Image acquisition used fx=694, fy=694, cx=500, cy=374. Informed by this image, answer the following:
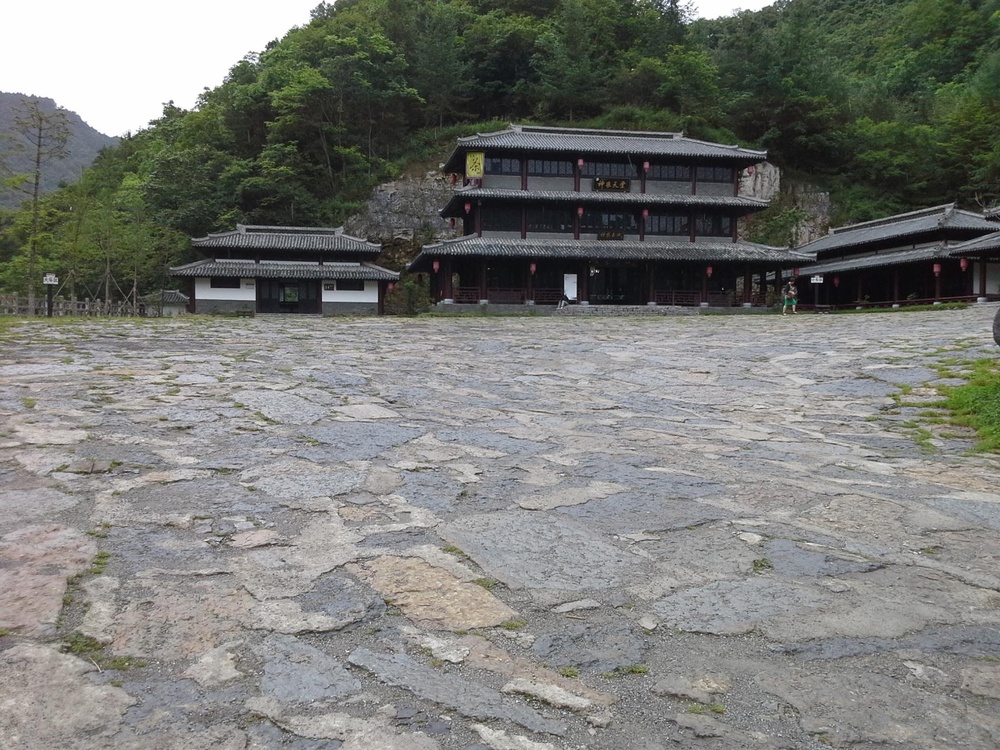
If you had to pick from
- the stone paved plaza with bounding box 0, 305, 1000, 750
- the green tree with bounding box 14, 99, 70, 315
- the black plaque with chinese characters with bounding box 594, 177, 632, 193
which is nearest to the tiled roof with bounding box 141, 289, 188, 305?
the green tree with bounding box 14, 99, 70, 315

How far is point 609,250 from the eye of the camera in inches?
1387

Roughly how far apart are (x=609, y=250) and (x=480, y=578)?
33189mm

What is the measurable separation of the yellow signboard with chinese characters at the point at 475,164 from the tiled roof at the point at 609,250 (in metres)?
3.61

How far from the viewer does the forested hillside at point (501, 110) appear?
46.5 m

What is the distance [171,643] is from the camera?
268 centimetres

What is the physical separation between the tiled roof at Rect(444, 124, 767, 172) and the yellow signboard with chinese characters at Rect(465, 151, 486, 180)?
1.03 ft

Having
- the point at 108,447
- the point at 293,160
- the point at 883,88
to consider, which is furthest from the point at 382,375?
the point at 883,88

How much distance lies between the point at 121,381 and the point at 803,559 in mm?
7253

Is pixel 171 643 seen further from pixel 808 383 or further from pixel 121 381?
pixel 808 383

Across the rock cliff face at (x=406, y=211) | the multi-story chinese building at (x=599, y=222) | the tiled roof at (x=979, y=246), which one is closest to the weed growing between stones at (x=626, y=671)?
the multi-story chinese building at (x=599, y=222)

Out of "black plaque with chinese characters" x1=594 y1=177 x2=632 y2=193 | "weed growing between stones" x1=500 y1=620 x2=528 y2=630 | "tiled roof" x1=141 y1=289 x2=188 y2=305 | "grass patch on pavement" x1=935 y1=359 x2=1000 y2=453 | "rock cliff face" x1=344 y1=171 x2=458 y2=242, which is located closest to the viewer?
"weed growing between stones" x1=500 y1=620 x2=528 y2=630

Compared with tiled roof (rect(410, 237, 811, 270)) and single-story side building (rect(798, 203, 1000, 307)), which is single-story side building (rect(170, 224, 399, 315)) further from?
single-story side building (rect(798, 203, 1000, 307))

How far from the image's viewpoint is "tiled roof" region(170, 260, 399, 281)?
34.9 m

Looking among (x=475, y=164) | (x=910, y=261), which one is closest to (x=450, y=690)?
(x=475, y=164)
